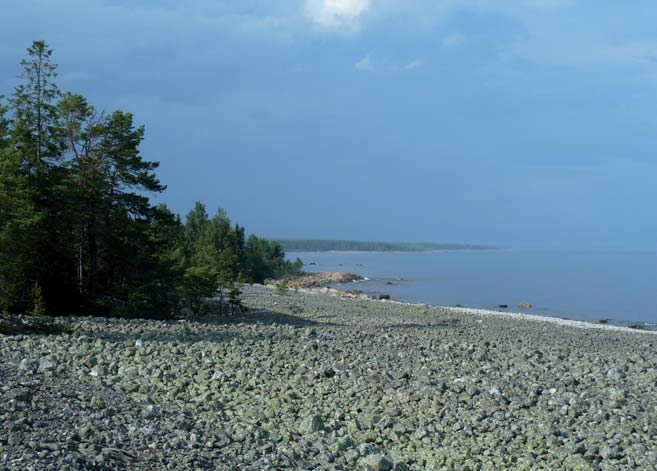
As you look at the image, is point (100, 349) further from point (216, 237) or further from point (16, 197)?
point (216, 237)

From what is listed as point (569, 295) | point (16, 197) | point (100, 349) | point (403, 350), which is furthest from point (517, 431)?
point (569, 295)

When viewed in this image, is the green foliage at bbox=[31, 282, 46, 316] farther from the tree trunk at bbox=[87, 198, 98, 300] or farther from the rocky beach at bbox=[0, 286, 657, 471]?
the rocky beach at bbox=[0, 286, 657, 471]

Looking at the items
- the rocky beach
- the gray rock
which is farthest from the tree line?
the gray rock

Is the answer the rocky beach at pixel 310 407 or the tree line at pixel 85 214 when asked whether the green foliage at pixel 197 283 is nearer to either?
the tree line at pixel 85 214

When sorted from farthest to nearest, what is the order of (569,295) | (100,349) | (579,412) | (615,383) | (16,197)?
1. (569,295)
2. (16,197)
3. (100,349)
4. (615,383)
5. (579,412)

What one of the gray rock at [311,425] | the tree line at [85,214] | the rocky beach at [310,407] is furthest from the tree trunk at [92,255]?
the gray rock at [311,425]

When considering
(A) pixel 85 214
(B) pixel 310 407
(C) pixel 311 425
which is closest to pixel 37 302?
(A) pixel 85 214

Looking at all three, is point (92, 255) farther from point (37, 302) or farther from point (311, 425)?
point (311, 425)

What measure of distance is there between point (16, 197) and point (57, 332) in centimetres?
635

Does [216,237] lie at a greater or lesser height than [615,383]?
greater

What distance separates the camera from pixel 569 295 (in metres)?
75.7

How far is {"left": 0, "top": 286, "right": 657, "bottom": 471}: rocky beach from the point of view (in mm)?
8141

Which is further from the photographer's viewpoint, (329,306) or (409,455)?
(329,306)

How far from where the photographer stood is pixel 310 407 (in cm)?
1098
